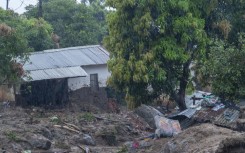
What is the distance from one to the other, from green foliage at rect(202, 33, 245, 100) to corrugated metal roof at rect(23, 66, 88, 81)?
9.87m

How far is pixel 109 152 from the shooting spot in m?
17.2

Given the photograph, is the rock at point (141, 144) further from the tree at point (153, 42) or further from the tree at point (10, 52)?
the tree at point (10, 52)

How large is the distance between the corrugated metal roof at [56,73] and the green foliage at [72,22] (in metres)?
7.67

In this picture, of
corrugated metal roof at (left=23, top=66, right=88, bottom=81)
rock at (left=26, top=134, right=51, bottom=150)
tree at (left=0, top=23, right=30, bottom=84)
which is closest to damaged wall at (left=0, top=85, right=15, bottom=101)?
corrugated metal roof at (left=23, top=66, right=88, bottom=81)

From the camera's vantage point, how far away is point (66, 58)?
94.5 ft

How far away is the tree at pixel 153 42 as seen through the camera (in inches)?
783

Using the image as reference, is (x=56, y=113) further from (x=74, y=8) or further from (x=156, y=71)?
(x=74, y=8)

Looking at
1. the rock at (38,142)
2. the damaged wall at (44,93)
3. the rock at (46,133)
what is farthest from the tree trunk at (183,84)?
the damaged wall at (44,93)

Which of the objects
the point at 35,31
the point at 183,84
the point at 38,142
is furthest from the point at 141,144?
the point at 35,31

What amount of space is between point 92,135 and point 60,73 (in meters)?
8.00

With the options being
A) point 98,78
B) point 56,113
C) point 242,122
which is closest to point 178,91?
point 56,113

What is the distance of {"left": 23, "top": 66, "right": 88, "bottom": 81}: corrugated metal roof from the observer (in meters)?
25.7

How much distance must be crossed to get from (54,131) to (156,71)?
4047mm

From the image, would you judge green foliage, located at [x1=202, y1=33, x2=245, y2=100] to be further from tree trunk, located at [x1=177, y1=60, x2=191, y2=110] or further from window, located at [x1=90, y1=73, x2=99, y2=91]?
window, located at [x1=90, y1=73, x2=99, y2=91]
